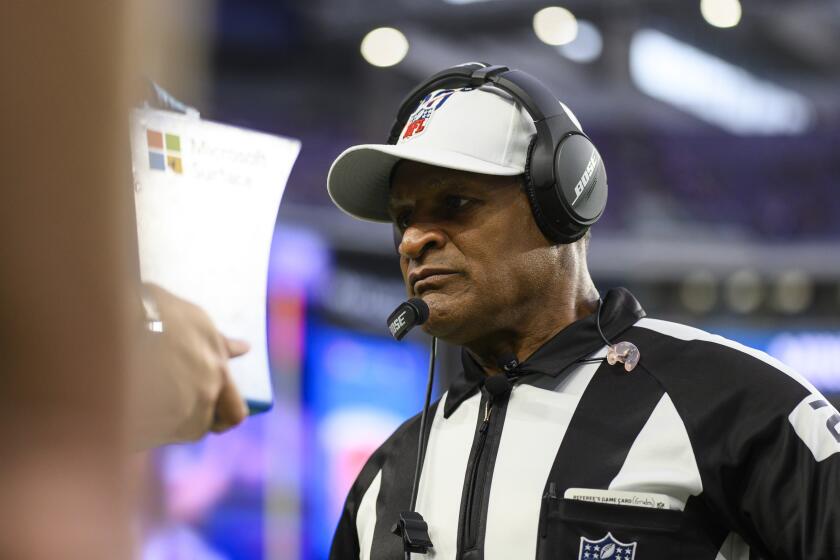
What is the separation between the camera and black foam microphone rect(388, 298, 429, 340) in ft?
4.80

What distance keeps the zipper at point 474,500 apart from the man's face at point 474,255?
15 centimetres

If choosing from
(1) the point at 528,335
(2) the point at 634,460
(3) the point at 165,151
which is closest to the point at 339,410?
(1) the point at 528,335

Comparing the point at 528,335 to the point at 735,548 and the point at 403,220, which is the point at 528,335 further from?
the point at 735,548

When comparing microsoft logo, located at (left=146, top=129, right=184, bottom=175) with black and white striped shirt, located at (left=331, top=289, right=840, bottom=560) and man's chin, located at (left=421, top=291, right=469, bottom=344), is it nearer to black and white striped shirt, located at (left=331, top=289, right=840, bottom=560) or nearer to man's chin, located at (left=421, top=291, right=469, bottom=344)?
man's chin, located at (left=421, top=291, right=469, bottom=344)

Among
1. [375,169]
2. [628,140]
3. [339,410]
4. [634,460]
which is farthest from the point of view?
[628,140]

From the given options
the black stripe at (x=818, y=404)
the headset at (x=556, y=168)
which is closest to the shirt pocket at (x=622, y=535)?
the black stripe at (x=818, y=404)

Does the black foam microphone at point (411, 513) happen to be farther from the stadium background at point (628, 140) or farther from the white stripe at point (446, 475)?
the stadium background at point (628, 140)

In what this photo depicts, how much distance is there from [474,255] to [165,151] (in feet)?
1.64

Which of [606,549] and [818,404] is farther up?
[818,404]

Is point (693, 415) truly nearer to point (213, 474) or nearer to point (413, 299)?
point (413, 299)

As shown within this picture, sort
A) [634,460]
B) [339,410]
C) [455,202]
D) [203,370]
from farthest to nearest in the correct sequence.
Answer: [339,410], [455,202], [634,460], [203,370]

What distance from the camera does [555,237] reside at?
1.62m

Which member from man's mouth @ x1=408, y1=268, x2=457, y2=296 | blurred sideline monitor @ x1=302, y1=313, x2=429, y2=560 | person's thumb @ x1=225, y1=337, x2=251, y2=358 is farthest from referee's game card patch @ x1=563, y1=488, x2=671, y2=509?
blurred sideline monitor @ x1=302, y1=313, x2=429, y2=560

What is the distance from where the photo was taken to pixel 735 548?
138cm
